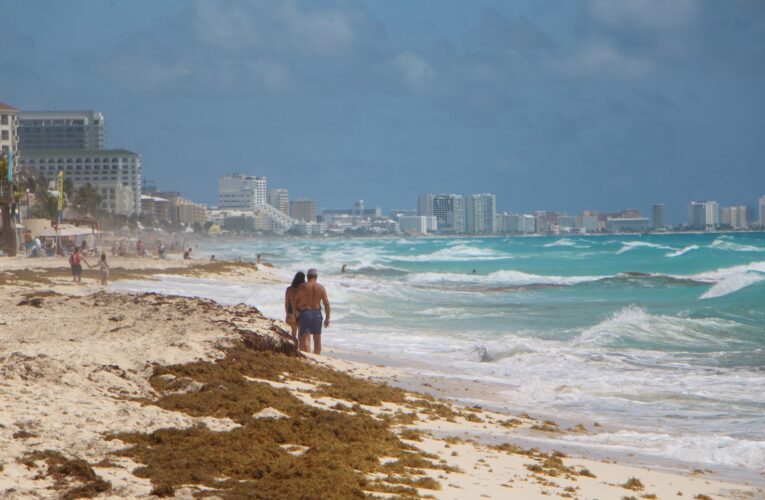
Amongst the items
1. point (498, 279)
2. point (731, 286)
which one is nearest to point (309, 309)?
point (731, 286)

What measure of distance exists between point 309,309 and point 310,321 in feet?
0.62

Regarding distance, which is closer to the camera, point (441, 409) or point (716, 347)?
point (441, 409)

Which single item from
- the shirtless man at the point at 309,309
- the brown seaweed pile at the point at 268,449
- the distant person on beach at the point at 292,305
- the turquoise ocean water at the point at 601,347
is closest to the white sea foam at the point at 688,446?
the turquoise ocean water at the point at 601,347

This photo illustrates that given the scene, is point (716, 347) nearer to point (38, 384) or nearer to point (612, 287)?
point (38, 384)

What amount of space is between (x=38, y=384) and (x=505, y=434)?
454 centimetres

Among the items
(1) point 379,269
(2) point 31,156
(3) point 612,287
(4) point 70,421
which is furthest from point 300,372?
(2) point 31,156

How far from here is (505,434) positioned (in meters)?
9.85

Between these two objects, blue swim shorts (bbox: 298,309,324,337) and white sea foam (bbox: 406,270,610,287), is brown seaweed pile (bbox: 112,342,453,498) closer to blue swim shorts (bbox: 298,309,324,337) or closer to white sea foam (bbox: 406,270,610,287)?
blue swim shorts (bbox: 298,309,324,337)

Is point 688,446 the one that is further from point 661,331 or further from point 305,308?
point 661,331

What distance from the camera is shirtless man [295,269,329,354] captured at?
14.0 meters

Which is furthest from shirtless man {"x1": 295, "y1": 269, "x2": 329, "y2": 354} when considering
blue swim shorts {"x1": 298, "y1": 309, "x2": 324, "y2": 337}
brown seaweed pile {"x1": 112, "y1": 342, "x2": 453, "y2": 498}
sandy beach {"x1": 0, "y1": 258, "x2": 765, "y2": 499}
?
brown seaweed pile {"x1": 112, "y1": 342, "x2": 453, "y2": 498}

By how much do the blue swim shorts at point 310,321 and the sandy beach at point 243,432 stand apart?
1279 millimetres

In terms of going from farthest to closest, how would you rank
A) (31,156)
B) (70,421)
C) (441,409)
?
1. (31,156)
2. (441,409)
3. (70,421)

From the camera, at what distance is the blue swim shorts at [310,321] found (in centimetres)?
1416
